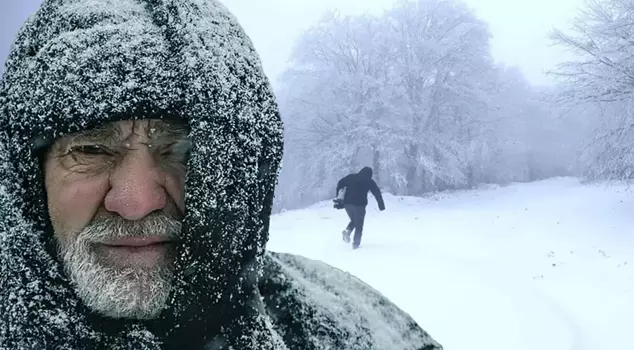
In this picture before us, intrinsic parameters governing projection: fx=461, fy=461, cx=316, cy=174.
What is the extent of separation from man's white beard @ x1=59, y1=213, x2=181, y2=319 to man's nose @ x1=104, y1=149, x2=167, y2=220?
30 mm

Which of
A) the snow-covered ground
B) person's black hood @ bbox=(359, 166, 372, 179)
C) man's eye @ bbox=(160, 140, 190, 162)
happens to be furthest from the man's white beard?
person's black hood @ bbox=(359, 166, 372, 179)

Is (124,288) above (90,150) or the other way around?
the other way around

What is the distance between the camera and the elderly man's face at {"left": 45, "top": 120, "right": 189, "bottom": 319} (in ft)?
3.66

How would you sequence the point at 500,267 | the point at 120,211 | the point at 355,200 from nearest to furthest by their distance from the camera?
the point at 120,211 → the point at 500,267 → the point at 355,200

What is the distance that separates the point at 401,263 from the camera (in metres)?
7.64

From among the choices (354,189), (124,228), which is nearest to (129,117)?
(124,228)

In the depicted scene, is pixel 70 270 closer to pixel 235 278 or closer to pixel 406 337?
pixel 235 278

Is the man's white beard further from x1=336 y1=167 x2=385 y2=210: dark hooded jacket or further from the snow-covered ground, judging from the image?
x1=336 y1=167 x2=385 y2=210: dark hooded jacket

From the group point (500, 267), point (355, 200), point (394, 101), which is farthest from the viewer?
point (394, 101)

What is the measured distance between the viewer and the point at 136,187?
3.64 feet

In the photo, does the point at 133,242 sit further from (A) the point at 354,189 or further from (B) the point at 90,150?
(A) the point at 354,189

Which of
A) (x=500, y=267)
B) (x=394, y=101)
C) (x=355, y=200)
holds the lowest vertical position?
(x=500, y=267)

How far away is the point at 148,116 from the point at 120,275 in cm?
39

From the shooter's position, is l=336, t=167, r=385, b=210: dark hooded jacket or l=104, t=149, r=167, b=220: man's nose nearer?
l=104, t=149, r=167, b=220: man's nose
